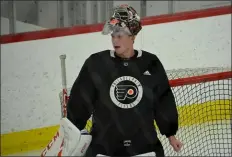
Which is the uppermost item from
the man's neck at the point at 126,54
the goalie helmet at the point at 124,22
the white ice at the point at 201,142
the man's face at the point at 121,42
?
the goalie helmet at the point at 124,22

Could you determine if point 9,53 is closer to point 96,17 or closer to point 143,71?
point 96,17

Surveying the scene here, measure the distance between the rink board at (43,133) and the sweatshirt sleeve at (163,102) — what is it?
4.23 ft

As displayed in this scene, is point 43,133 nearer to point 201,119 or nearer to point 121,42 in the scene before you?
point 201,119

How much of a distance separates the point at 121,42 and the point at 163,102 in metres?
0.27

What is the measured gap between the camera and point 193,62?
10.0ft

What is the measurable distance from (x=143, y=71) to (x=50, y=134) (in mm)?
1605

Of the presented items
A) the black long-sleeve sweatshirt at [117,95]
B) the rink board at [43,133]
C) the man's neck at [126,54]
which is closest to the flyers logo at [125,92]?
the black long-sleeve sweatshirt at [117,95]

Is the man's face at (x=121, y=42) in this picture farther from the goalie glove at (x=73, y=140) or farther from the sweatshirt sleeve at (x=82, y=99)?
the goalie glove at (x=73, y=140)

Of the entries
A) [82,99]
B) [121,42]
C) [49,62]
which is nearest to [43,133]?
[49,62]

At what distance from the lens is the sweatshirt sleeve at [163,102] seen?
153cm

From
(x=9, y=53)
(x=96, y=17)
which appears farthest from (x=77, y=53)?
(x=96, y=17)

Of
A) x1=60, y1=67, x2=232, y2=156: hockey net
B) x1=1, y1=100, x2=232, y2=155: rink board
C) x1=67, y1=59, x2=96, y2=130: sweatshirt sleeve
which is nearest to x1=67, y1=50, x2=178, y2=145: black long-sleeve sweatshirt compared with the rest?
x1=67, y1=59, x2=96, y2=130: sweatshirt sleeve

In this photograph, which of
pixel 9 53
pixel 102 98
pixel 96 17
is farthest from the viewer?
pixel 96 17

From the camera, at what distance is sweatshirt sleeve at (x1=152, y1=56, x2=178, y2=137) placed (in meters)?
1.53
